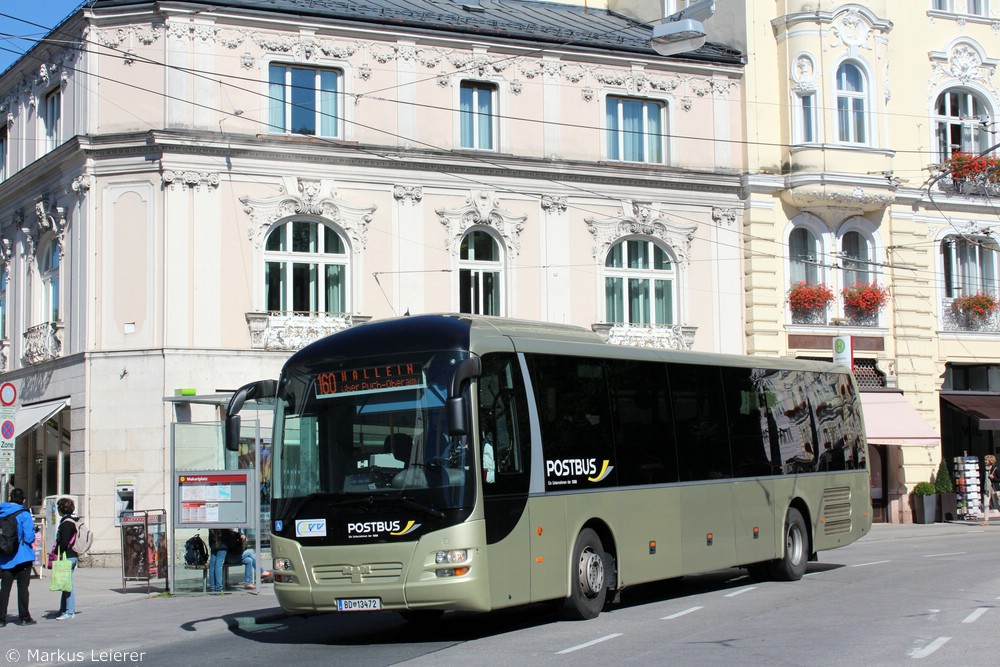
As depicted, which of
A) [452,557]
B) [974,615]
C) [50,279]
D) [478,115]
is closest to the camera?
[452,557]

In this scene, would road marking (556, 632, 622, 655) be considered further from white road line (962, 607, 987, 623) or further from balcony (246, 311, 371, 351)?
balcony (246, 311, 371, 351)

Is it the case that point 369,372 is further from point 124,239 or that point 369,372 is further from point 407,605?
point 124,239

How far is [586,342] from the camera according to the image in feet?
51.0

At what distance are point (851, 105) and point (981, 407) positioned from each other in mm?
9189

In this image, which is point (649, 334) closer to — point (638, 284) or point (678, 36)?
point (638, 284)

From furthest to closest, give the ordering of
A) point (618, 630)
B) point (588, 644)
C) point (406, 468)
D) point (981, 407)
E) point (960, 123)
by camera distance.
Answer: point (960, 123), point (981, 407), point (618, 630), point (406, 468), point (588, 644)

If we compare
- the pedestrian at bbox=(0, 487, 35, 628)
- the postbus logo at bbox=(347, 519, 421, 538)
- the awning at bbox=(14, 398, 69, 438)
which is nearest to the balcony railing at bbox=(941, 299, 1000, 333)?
the awning at bbox=(14, 398, 69, 438)

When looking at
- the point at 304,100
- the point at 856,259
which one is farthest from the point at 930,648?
the point at 856,259

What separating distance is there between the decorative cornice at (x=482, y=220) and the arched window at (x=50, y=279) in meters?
9.14

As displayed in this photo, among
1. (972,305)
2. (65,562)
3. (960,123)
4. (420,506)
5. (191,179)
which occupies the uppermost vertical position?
(960,123)

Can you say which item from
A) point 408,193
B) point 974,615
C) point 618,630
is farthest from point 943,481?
point 618,630

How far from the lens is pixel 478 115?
30.7 meters

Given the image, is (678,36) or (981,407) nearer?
(678,36)

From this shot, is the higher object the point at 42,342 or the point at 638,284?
the point at 638,284
